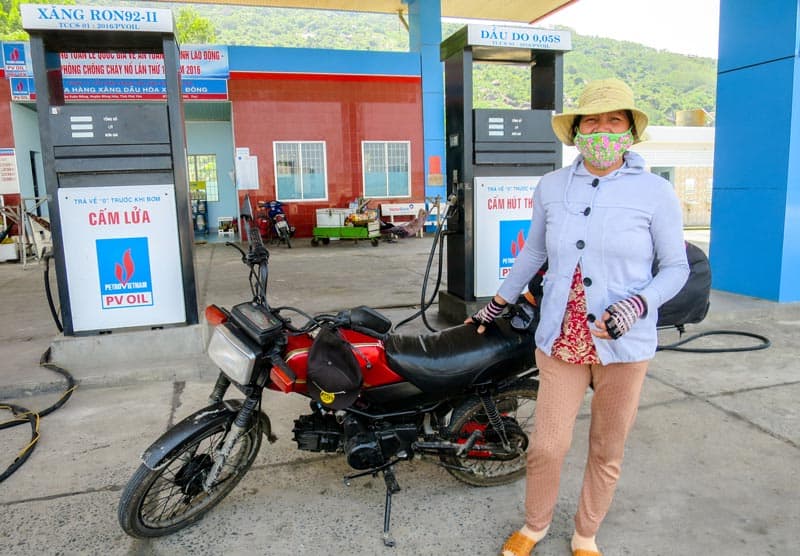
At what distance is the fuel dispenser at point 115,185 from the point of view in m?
4.42

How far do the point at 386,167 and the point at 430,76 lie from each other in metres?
2.63

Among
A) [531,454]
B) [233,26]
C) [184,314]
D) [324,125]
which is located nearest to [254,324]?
[531,454]

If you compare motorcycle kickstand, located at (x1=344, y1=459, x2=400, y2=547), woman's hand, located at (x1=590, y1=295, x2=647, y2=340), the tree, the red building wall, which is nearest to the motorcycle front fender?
motorcycle kickstand, located at (x1=344, y1=459, x2=400, y2=547)

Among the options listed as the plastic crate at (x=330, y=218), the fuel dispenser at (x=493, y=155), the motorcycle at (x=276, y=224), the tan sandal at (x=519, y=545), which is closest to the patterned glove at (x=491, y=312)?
the tan sandal at (x=519, y=545)

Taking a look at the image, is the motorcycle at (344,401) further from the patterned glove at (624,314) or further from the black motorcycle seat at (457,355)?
the patterned glove at (624,314)

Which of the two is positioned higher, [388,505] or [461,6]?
[461,6]

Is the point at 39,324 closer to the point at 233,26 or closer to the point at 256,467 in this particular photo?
the point at 256,467

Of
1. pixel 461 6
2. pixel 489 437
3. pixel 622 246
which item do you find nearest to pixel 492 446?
pixel 489 437

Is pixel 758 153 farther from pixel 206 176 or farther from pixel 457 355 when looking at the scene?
pixel 206 176

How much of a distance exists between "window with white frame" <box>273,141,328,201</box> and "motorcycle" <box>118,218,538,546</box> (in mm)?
13522

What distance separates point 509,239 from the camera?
221 inches

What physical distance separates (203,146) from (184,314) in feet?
50.3

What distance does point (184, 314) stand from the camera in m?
4.88

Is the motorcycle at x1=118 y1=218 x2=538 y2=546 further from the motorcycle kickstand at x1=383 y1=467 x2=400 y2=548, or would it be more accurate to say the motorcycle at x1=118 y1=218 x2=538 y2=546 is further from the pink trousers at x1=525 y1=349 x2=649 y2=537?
the pink trousers at x1=525 y1=349 x2=649 y2=537
